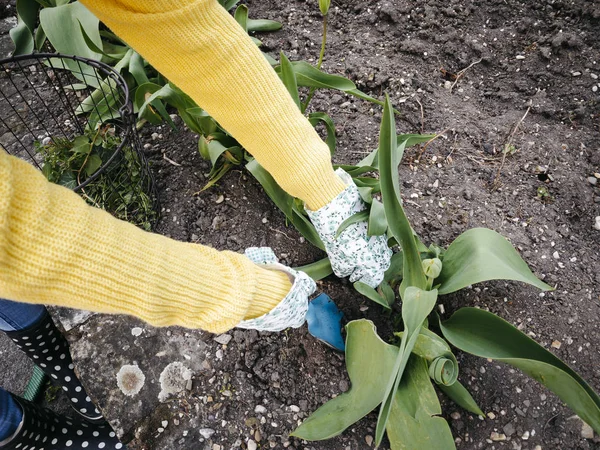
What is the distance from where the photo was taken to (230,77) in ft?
3.18

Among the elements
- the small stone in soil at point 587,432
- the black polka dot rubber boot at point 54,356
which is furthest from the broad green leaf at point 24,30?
the small stone in soil at point 587,432

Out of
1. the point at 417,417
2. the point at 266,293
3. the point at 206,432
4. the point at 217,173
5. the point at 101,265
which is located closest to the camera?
the point at 101,265

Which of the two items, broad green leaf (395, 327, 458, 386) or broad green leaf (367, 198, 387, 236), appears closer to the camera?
broad green leaf (395, 327, 458, 386)

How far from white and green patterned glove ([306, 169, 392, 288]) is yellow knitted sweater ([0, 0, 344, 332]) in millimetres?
34

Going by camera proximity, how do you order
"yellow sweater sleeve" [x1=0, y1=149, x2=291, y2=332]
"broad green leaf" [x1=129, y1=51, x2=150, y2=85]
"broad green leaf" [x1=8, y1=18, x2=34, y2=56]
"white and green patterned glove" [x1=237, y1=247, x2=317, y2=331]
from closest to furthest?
"yellow sweater sleeve" [x1=0, y1=149, x2=291, y2=332] → "white and green patterned glove" [x1=237, y1=247, x2=317, y2=331] → "broad green leaf" [x1=129, y1=51, x2=150, y2=85] → "broad green leaf" [x1=8, y1=18, x2=34, y2=56]

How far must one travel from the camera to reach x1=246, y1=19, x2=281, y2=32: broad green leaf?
1883 mm

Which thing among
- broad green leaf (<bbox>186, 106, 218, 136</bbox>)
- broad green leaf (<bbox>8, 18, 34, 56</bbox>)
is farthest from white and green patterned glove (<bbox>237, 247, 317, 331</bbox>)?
broad green leaf (<bbox>8, 18, 34, 56</bbox>)

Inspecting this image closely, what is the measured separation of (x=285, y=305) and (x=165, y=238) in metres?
0.27

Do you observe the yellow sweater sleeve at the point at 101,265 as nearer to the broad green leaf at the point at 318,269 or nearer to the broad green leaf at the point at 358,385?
the broad green leaf at the point at 358,385

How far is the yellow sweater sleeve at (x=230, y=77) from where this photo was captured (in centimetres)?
85

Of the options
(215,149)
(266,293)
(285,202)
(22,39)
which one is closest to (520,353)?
(266,293)

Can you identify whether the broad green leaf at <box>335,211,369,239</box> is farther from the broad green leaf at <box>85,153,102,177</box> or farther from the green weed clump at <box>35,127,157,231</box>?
the broad green leaf at <box>85,153,102,177</box>

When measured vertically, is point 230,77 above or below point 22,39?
above

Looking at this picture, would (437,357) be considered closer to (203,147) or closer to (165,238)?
(165,238)
